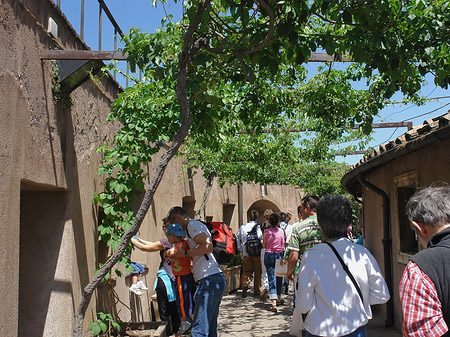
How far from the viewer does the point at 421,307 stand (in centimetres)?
194

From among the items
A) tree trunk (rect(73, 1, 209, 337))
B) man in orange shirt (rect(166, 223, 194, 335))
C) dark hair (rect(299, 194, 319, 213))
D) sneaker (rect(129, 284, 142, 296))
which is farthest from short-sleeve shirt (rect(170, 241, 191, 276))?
sneaker (rect(129, 284, 142, 296))

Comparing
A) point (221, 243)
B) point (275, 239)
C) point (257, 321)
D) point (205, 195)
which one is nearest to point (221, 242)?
point (221, 243)

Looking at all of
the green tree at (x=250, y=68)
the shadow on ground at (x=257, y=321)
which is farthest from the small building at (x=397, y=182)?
the green tree at (x=250, y=68)

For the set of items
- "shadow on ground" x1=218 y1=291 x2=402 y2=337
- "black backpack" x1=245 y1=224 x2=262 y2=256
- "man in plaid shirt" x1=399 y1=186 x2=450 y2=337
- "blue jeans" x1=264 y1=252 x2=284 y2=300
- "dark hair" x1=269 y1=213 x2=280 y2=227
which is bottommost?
"shadow on ground" x1=218 y1=291 x2=402 y2=337

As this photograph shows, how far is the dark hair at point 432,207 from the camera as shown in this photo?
2.11 metres

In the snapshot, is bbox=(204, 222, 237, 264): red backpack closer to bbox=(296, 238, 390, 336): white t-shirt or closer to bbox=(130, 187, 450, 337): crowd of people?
bbox=(130, 187, 450, 337): crowd of people

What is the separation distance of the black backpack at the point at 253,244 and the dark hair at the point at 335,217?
7.82 m

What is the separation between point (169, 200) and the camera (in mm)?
10242

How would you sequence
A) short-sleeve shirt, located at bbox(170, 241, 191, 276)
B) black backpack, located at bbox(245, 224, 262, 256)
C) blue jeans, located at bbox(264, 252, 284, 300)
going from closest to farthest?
Result: short-sleeve shirt, located at bbox(170, 241, 191, 276) → blue jeans, located at bbox(264, 252, 284, 300) → black backpack, located at bbox(245, 224, 262, 256)

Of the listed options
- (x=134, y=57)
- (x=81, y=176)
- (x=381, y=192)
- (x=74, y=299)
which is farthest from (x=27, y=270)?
(x=381, y=192)

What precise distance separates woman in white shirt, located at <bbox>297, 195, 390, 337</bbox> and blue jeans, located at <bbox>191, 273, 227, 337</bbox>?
6.01ft

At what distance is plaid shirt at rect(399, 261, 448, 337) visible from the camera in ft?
6.30

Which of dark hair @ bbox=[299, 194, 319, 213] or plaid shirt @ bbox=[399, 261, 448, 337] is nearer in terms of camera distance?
plaid shirt @ bbox=[399, 261, 448, 337]

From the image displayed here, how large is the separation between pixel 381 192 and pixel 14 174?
5458 mm
